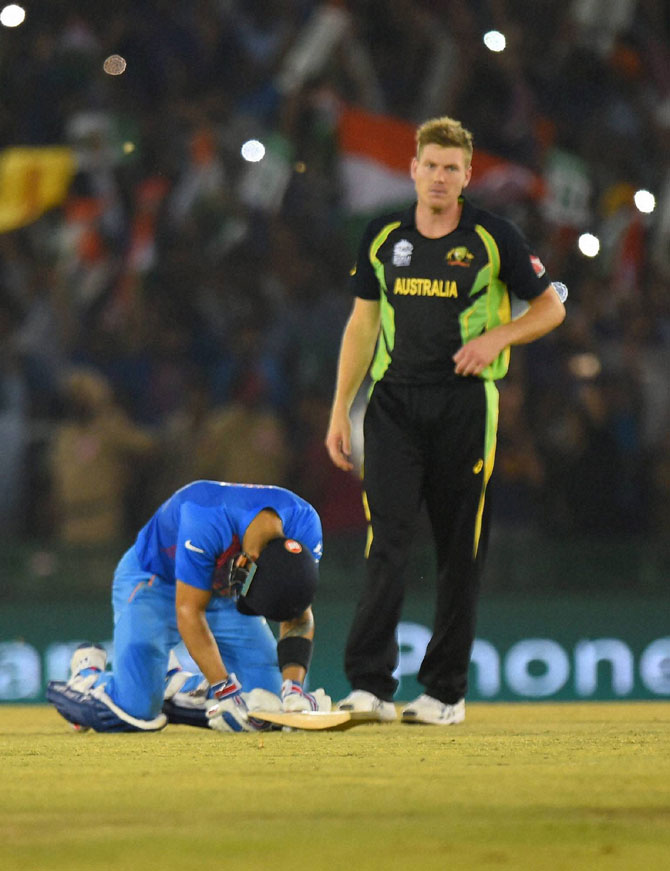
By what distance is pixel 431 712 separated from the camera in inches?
195

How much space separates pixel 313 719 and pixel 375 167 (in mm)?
4527

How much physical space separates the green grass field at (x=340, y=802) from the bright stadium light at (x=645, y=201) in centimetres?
465

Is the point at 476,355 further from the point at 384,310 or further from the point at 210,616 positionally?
the point at 210,616

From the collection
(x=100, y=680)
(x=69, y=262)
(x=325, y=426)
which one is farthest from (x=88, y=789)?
(x=69, y=262)

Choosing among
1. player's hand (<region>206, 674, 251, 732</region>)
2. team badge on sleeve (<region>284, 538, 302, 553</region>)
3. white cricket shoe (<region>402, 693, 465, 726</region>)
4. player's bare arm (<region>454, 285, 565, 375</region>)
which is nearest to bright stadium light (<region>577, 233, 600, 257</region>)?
player's bare arm (<region>454, 285, 565, 375</region>)

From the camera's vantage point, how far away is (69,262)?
8.38 m

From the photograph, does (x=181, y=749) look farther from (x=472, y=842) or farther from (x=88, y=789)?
(x=472, y=842)

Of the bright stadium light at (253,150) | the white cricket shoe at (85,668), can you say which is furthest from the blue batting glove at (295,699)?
the bright stadium light at (253,150)

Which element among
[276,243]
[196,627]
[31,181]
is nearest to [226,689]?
[196,627]

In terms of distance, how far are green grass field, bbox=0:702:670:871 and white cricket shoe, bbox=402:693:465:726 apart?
430 millimetres

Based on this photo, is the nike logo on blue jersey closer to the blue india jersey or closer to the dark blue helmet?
the blue india jersey

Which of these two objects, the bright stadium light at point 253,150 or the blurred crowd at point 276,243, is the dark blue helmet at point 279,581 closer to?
the blurred crowd at point 276,243

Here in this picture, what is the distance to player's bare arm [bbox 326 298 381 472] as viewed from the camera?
203 inches

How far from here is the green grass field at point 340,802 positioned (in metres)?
2.32
